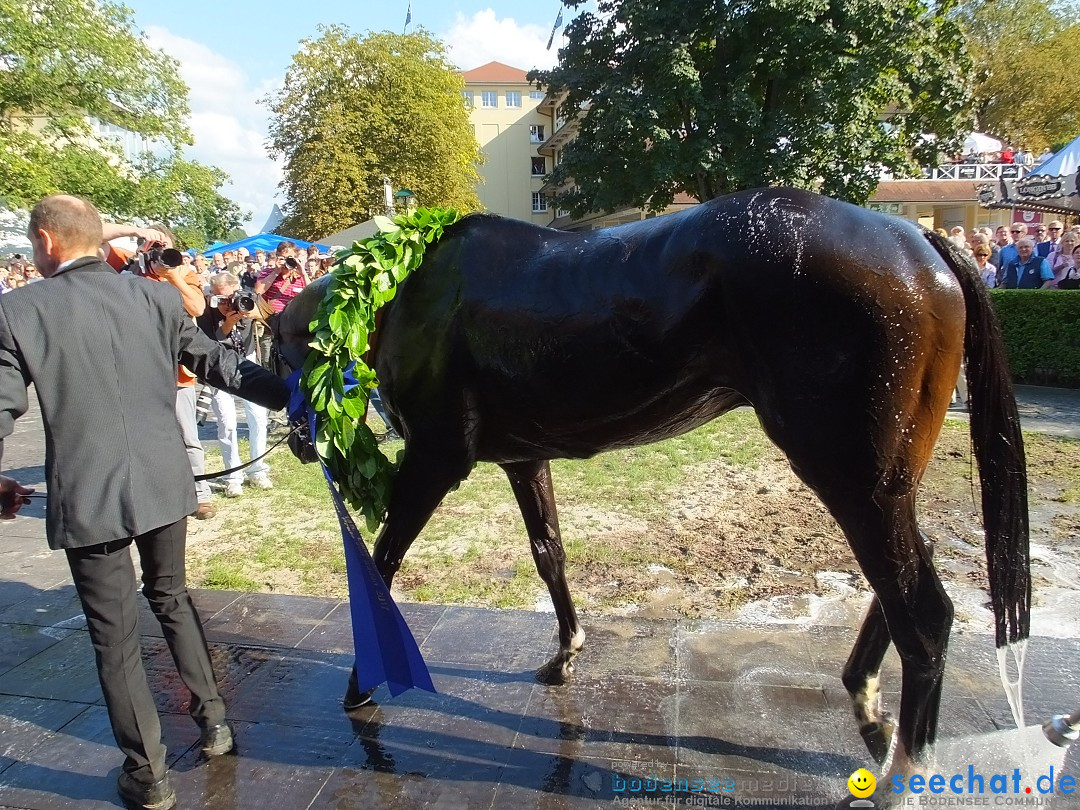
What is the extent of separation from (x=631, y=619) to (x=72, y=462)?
101 inches

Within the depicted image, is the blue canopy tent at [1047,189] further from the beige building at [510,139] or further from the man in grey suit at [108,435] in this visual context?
the beige building at [510,139]

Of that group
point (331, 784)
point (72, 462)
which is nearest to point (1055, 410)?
point (331, 784)

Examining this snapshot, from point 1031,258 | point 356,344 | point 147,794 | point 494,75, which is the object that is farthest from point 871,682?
point 494,75

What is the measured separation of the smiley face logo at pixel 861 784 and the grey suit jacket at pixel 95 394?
246 centimetres

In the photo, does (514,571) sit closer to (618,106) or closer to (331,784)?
(331,784)

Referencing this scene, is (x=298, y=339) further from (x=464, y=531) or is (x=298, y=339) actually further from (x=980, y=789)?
(x=980, y=789)

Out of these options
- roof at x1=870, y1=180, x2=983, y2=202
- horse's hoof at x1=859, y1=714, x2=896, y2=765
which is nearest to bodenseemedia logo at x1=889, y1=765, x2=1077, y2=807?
horse's hoof at x1=859, y1=714, x2=896, y2=765

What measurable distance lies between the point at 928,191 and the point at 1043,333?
24382mm

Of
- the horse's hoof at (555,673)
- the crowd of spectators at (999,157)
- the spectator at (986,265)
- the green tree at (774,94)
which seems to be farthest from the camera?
the crowd of spectators at (999,157)

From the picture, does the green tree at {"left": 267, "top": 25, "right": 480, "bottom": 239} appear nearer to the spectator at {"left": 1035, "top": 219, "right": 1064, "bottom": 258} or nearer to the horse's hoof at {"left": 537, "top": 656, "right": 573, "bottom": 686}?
the spectator at {"left": 1035, "top": 219, "right": 1064, "bottom": 258}

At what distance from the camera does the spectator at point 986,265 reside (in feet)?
35.2

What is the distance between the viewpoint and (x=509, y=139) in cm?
5800

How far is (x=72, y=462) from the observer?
7.45ft

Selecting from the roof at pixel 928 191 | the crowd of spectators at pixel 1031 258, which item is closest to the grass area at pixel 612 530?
the crowd of spectators at pixel 1031 258
